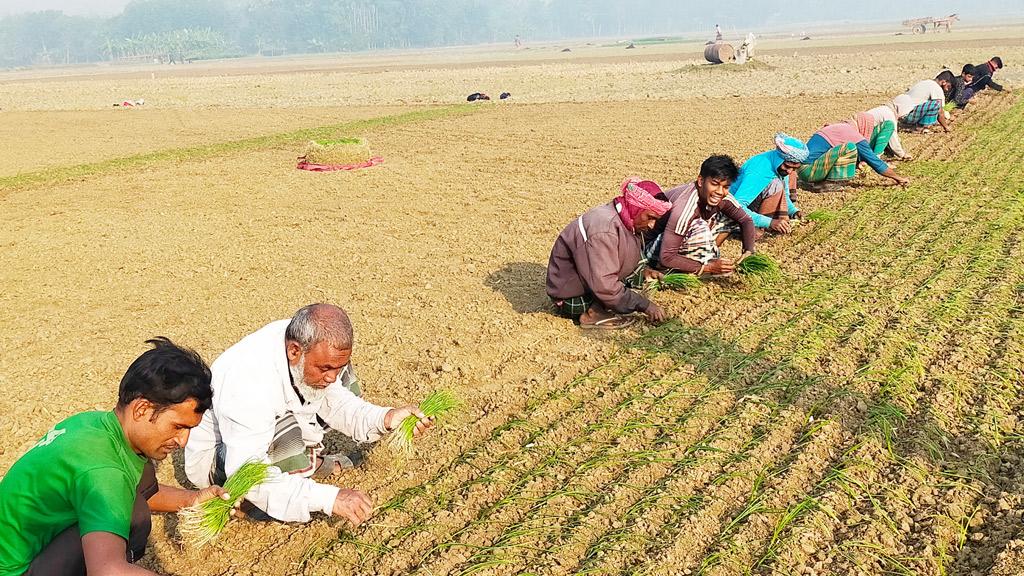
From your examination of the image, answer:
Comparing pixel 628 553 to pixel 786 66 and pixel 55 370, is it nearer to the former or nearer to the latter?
pixel 55 370

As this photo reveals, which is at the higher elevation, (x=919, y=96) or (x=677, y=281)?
(x=919, y=96)

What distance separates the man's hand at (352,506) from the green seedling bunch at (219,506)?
32cm

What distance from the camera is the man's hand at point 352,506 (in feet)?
9.73

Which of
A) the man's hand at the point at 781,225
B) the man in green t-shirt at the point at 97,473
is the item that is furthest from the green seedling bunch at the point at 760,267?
the man in green t-shirt at the point at 97,473

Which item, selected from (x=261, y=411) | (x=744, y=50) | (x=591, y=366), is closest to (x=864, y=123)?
(x=591, y=366)

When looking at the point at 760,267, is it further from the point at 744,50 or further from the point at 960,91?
the point at 744,50

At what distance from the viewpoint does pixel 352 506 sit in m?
2.98

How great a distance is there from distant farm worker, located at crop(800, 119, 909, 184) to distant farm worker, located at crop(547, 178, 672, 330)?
4380mm

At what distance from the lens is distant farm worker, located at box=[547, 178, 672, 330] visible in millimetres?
4973

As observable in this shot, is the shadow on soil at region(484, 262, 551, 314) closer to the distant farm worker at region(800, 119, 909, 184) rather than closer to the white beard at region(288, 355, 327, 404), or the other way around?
the white beard at region(288, 355, 327, 404)

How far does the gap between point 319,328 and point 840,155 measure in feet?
24.8

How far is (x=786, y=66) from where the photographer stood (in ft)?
120

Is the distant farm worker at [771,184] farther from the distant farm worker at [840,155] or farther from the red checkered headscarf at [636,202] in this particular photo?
the red checkered headscarf at [636,202]

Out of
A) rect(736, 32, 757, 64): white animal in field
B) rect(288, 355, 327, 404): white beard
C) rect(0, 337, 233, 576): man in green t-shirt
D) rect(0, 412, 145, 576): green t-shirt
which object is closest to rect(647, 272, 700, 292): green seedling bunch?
rect(288, 355, 327, 404): white beard
